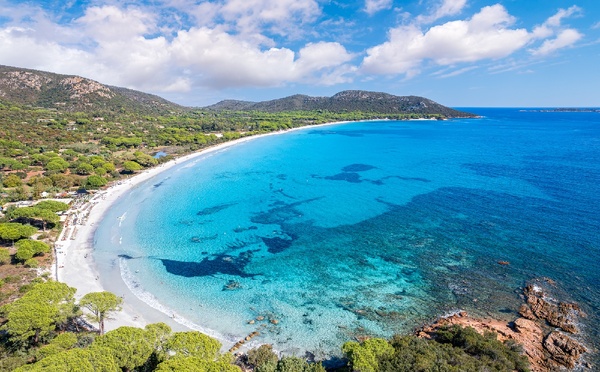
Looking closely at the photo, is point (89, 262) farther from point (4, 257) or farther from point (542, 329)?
point (542, 329)

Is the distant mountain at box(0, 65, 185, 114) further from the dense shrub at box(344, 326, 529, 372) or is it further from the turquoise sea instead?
the dense shrub at box(344, 326, 529, 372)

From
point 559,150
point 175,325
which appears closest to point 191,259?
point 175,325

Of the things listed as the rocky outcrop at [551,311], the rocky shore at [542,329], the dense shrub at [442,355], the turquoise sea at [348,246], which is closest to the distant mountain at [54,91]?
the turquoise sea at [348,246]

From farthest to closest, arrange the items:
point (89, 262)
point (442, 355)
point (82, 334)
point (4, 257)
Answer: point (89, 262)
point (4, 257)
point (82, 334)
point (442, 355)

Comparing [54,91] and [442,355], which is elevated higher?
[54,91]

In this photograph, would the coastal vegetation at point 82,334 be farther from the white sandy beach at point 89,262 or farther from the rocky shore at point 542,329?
the rocky shore at point 542,329

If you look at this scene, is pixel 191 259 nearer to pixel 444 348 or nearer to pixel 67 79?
pixel 444 348

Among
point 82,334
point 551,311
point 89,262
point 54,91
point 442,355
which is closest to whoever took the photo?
point 442,355

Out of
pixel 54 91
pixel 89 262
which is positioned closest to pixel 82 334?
pixel 89 262
